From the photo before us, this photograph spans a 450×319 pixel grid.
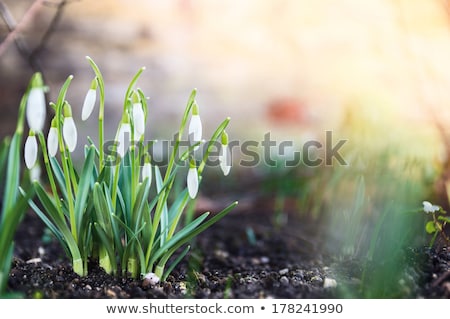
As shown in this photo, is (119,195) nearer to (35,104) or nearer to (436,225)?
(35,104)

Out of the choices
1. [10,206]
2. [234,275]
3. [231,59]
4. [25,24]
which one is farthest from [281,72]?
[10,206]

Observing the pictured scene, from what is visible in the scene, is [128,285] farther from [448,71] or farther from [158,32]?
[158,32]

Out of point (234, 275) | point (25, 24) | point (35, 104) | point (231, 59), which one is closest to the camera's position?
point (35, 104)

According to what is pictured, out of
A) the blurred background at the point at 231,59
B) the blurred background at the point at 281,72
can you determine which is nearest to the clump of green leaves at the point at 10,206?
the blurred background at the point at 281,72

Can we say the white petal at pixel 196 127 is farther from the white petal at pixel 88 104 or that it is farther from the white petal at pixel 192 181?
the white petal at pixel 88 104

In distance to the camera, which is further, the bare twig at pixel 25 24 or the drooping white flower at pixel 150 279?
the bare twig at pixel 25 24

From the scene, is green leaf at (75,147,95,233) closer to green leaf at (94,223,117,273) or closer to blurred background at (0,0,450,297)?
green leaf at (94,223,117,273)
